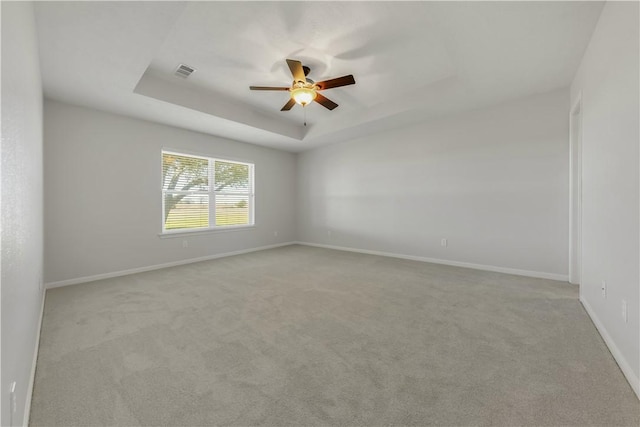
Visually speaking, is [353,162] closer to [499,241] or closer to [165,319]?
[499,241]

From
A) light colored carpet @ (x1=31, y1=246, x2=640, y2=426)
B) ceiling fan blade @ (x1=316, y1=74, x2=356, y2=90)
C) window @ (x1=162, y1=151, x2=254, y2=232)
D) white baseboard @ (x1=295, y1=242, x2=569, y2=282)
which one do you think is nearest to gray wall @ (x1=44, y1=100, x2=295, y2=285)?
window @ (x1=162, y1=151, x2=254, y2=232)

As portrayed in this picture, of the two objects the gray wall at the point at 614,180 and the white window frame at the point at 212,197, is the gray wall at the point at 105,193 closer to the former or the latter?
A: the white window frame at the point at 212,197

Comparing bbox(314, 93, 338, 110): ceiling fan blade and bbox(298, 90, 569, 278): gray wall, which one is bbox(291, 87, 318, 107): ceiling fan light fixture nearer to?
bbox(314, 93, 338, 110): ceiling fan blade

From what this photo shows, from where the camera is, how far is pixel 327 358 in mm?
1789

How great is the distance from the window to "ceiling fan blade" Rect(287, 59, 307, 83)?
9.87 feet

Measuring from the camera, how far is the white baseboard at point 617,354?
1.46 meters

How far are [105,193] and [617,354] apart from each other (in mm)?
5729

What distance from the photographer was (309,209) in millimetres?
6645

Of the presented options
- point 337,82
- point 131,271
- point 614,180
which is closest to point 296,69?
point 337,82

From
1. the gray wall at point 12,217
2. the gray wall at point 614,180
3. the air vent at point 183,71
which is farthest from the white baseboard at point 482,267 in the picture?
the gray wall at point 12,217

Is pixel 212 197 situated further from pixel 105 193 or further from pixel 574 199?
pixel 574 199

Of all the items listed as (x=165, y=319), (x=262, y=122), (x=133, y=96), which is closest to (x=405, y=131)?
(x=262, y=122)

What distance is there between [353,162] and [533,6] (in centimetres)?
385

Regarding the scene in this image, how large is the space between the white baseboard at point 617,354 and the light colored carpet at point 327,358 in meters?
0.04
